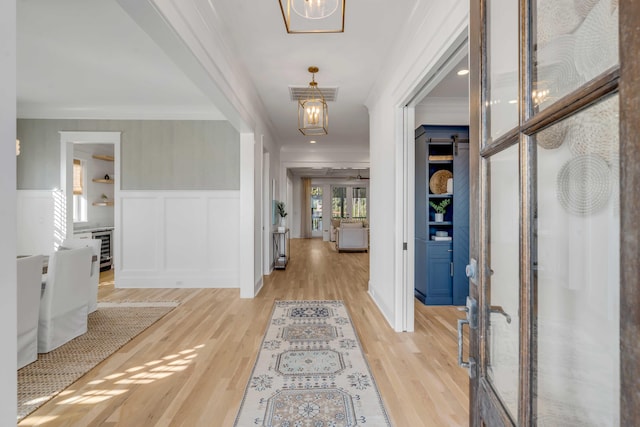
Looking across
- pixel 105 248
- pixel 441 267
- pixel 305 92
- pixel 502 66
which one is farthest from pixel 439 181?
pixel 105 248

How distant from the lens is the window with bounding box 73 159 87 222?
6.34m

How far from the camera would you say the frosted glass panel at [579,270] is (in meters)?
0.52

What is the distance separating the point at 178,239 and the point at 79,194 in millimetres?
3073

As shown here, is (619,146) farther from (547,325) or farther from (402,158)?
(402,158)

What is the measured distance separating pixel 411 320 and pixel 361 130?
4.22m

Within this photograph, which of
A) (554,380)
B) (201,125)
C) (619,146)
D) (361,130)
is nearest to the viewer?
(619,146)

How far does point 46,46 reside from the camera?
10.2 ft

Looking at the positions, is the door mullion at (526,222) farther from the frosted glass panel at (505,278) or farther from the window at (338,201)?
the window at (338,201)

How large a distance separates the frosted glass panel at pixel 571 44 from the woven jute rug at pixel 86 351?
292cm

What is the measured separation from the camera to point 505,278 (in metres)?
0.86

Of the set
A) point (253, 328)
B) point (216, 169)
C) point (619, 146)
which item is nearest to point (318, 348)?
point (253, 328)

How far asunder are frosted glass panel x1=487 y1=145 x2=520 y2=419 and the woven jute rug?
2573mm

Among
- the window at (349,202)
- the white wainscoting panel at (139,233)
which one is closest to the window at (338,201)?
the window at (349,202)

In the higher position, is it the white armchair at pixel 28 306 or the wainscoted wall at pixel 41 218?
the wainscoted wall at pixel 41 218
